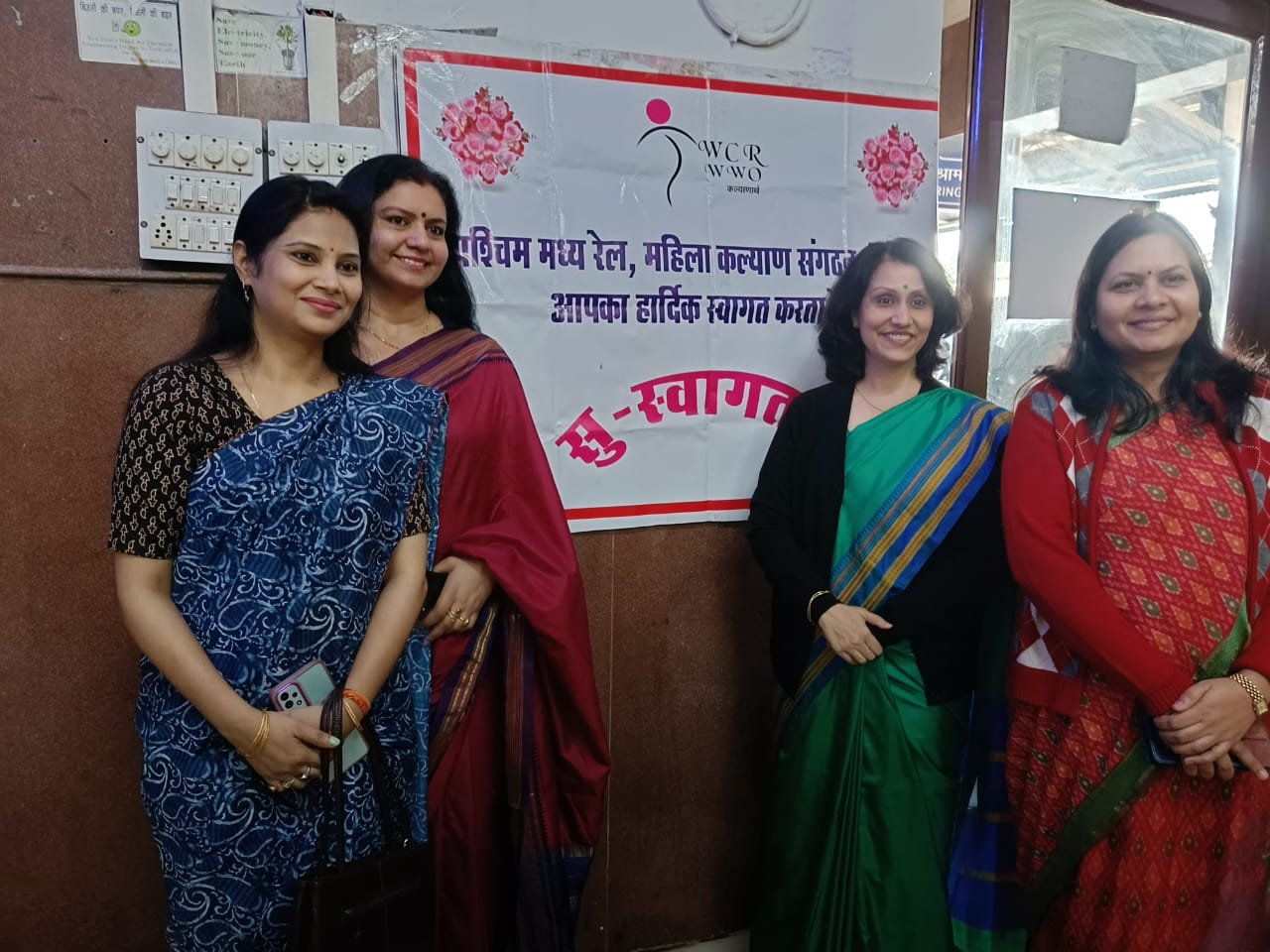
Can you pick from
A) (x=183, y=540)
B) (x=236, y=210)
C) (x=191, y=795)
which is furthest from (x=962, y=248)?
(x=191, y=795)

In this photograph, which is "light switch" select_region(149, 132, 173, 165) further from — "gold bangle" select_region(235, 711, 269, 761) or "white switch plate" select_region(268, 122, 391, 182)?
"gold bangle" select_region(235, 711, 269, 761)

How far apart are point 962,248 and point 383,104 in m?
1.32

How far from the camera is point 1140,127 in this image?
2.30m

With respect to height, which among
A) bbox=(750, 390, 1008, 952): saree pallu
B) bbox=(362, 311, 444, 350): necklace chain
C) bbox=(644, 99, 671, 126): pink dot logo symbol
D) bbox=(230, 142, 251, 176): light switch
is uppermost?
bbox=(644, 99, 671, 126): pink dot logo symbol

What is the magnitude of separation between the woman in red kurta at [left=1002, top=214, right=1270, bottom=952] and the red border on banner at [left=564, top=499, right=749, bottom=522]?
605 millimetres

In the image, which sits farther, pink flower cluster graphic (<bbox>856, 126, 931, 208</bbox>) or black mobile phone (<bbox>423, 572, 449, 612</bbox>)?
pink flower cluster graphic (<bbox>856, 126, 931, 208</bbox>)

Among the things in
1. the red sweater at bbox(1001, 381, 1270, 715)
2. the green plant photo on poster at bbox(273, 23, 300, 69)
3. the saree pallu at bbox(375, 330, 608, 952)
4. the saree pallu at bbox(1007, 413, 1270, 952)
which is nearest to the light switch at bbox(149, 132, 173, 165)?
the green plant photo on poster at bbox(273, 23, 300, 69)

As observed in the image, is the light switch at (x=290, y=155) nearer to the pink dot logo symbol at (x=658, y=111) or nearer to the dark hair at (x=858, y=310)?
the pink dot logo symbol at (x=658, y=111)

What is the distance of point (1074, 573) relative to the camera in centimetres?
133

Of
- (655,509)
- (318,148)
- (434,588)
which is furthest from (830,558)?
(318,148)

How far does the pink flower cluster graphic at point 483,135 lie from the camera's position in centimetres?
160

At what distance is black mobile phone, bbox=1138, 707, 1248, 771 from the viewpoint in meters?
1.30

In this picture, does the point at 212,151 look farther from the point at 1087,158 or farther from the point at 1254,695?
the point at 1087,158

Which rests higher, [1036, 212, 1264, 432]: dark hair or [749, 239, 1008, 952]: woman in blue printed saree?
[1036, 212, 1264, 432]: dark hair
